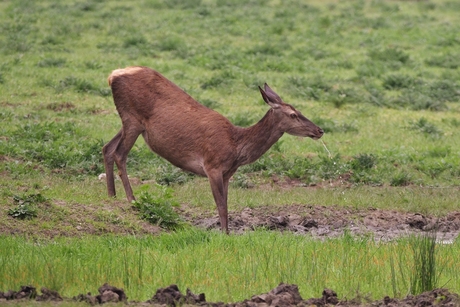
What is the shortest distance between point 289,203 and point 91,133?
175 inches

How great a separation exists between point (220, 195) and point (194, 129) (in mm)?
906

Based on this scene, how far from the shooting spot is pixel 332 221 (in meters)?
11.6

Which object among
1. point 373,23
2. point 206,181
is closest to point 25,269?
point 206,181

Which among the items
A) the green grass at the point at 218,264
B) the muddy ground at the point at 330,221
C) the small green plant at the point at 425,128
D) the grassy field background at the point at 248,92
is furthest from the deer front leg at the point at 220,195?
the small green plant at the point at 425,128

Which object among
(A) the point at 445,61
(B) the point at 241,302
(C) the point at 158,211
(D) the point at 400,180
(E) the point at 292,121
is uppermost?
(E) the point at 292,121

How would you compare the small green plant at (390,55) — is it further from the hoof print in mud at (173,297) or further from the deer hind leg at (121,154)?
the hoof print in mud at (173,297)

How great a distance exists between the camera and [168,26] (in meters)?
26.0

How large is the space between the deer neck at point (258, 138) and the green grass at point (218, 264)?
135cm

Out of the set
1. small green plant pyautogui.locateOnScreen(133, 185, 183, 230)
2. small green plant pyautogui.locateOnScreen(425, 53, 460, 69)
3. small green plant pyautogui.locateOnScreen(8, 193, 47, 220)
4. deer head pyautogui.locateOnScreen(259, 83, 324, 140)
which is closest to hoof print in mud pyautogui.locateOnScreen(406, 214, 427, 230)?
deer head pyautogui.locateOnScreen(259, 83, 324, 140)

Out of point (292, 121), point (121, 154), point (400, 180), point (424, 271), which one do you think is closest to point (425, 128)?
point (400, 180)

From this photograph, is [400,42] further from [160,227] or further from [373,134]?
[160,227]

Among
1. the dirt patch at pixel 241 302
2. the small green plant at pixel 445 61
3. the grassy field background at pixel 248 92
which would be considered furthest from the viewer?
the small green plant at pixel 445 61

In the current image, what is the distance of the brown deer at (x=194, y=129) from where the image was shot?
10.7 meters

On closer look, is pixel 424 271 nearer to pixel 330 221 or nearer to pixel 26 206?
pixel 330 221
